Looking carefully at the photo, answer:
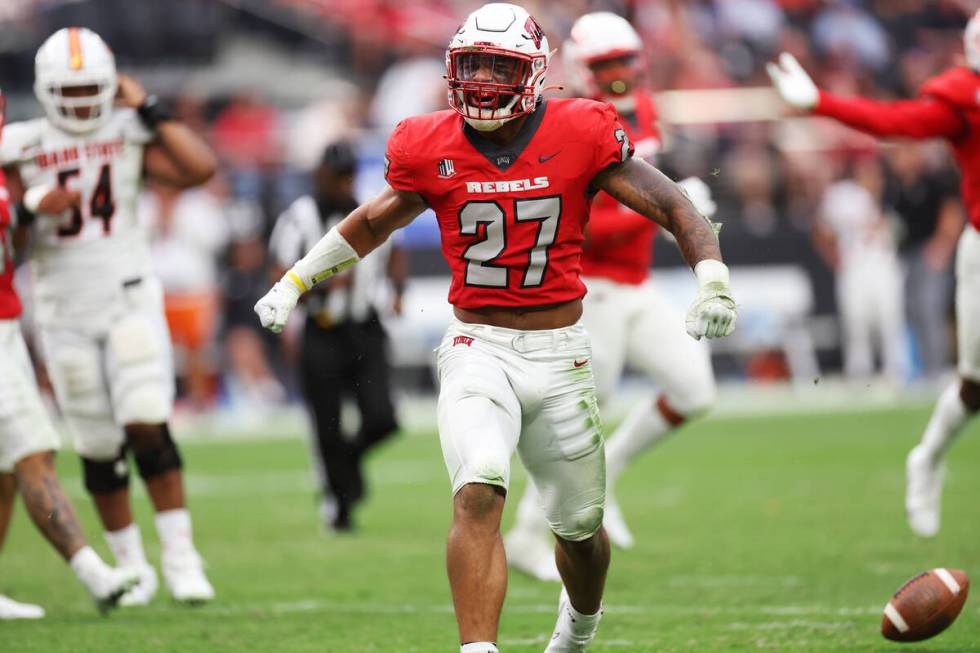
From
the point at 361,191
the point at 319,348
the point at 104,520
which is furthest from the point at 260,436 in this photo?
the point at 104,520

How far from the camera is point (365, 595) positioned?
6.68 metres

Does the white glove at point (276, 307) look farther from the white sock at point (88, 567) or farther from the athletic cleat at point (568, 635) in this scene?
the white sock at point (88, 567)

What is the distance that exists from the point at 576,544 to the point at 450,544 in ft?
1.78

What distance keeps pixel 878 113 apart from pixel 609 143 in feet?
8.74

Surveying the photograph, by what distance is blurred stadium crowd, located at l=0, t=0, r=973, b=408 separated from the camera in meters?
15.9

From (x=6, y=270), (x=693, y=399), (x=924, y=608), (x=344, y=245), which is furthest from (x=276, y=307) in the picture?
(x=693, y=399)

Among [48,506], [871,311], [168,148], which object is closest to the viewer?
[48,506]

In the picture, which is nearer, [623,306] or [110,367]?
[110,367]

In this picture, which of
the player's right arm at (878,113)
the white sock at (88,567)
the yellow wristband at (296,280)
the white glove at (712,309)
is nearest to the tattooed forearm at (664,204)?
the white glove at (712,309)

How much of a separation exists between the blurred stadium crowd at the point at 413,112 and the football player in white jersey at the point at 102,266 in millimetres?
8384

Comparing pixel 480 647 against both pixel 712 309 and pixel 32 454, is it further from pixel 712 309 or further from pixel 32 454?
pixel 32 454

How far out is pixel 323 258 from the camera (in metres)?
5.00

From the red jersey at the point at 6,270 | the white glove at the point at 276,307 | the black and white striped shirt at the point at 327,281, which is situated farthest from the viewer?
the black and white striped shirt at the point at 327,281

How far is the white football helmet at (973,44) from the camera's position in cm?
688
